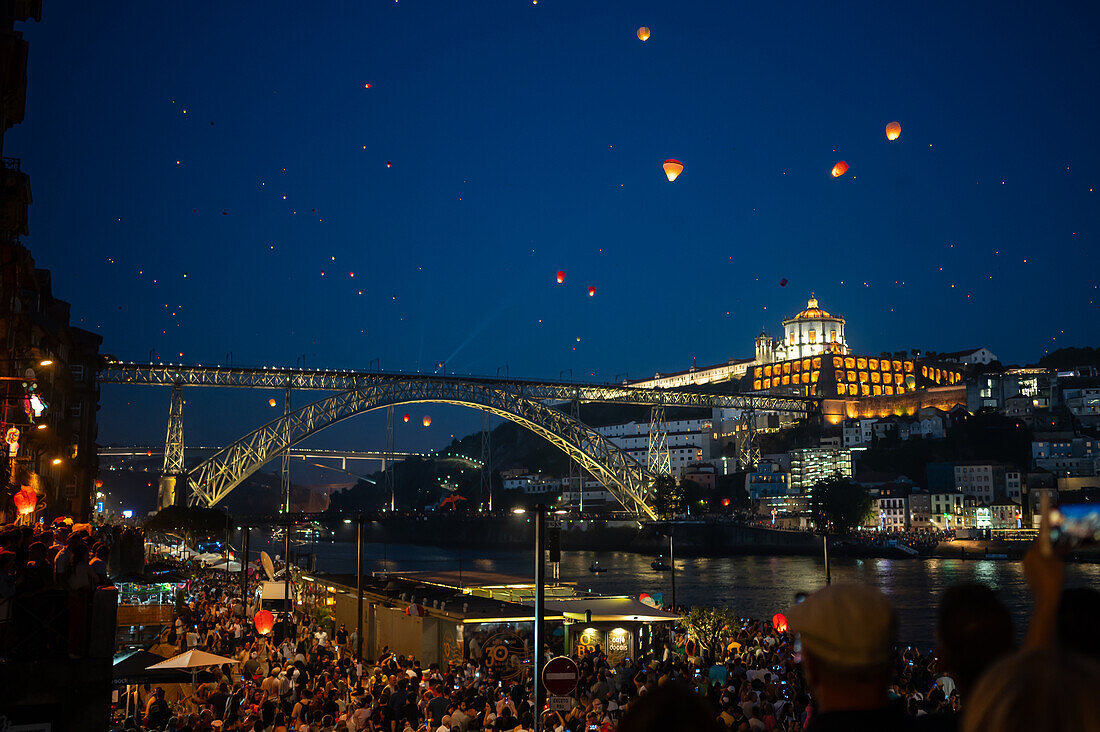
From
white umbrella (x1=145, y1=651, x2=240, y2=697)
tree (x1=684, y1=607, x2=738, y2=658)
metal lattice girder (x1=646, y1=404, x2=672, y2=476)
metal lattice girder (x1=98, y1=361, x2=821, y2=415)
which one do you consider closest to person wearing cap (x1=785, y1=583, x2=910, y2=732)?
white umbrella (x1=145, y1=651, x2=240, y2=697)

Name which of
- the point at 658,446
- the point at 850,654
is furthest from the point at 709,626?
the point at 658,446

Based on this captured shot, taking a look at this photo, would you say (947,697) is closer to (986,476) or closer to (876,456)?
(986,476)

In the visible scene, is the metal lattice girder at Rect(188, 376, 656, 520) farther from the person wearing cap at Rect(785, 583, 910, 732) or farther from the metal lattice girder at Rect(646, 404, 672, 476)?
the person wearing cap at Rect(785, 583, 910, 732)

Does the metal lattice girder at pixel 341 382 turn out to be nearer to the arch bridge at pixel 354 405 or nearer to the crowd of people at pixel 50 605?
the arch bridge at pixel 354 405

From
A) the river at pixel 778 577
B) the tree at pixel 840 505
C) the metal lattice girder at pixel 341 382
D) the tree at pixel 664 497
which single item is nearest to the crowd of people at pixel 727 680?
the river at pixel 778 577

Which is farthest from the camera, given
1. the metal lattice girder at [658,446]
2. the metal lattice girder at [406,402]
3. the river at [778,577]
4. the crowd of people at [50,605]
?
the metal lattice girder at [658,446]

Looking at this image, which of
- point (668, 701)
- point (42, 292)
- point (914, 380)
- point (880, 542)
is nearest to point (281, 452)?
point (42, 292)
